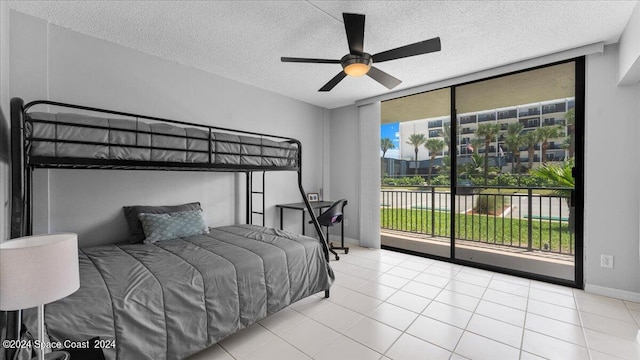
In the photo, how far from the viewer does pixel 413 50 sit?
6.32 ft

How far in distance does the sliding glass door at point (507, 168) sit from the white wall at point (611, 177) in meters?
0.10

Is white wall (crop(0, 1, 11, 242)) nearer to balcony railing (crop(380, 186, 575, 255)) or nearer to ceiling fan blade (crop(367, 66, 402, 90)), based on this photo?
ceiling fan blade (crop(367, 66, 402, 90))

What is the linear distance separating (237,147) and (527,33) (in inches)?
106

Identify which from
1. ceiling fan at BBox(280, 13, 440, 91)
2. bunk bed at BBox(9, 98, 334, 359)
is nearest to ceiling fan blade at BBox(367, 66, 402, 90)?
ceiling fan at BBox(280, 13, 440, 91)

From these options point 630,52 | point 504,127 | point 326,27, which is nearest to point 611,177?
point 630,52

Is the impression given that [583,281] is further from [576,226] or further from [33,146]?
[33,146]

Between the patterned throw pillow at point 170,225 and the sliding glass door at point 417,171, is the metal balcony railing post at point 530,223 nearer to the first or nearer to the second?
the sliding glass door at point 417,171

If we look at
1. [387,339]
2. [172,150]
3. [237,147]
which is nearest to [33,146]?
[172,150]

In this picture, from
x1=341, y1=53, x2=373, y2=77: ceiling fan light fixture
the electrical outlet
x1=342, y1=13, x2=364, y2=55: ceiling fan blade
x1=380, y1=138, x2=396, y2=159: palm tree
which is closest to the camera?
x1=342, y1=13, x2=364, y2=55: ceiling fan blade

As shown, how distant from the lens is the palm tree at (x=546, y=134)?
298 cm

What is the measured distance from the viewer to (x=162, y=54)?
2.66m

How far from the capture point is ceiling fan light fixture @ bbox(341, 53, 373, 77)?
2.03 metres

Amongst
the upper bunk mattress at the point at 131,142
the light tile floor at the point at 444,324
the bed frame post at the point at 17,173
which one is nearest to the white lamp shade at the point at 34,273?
the bed frame post at the point at 17,173

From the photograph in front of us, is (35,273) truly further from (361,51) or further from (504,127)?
(504,127)
